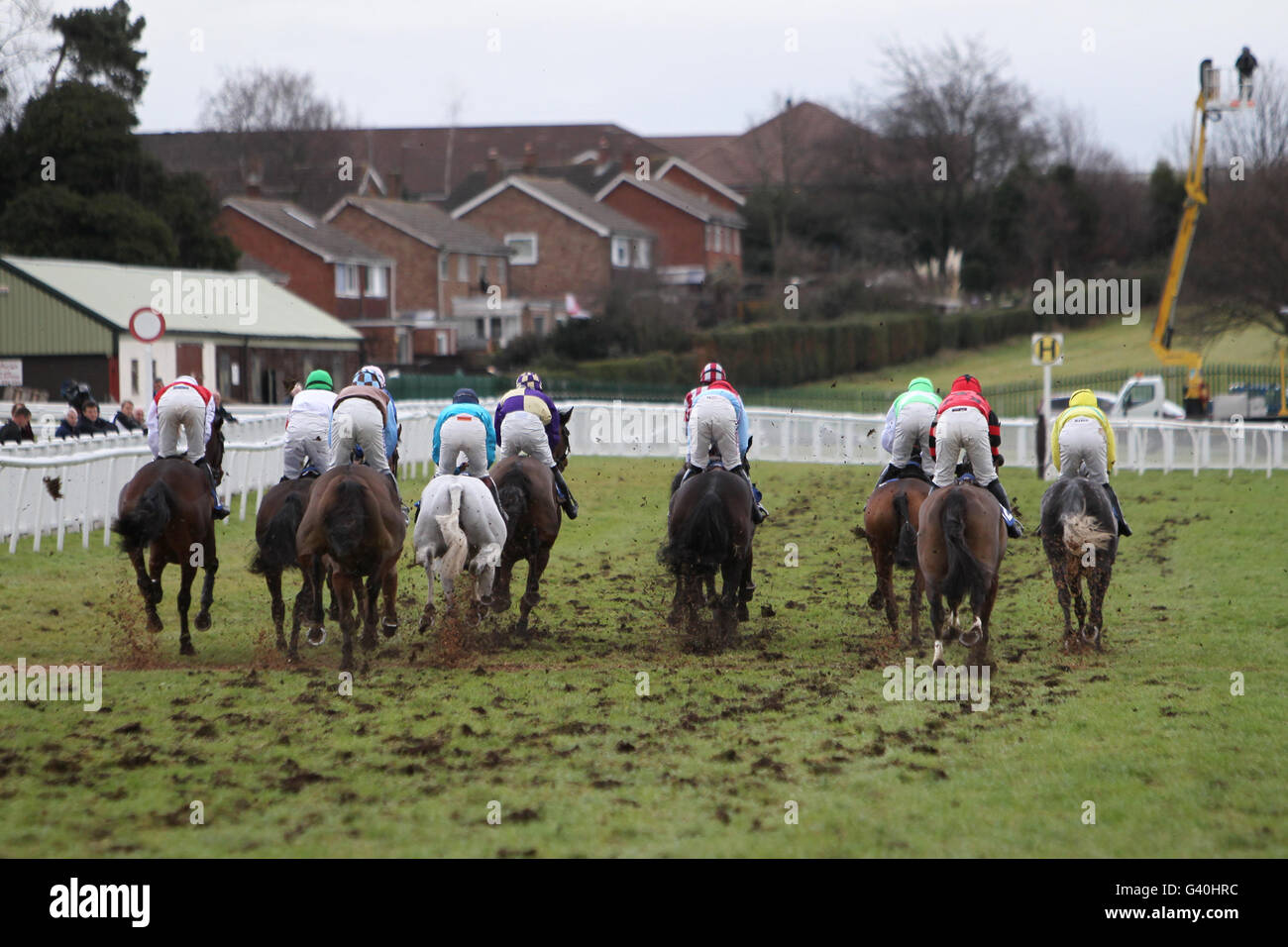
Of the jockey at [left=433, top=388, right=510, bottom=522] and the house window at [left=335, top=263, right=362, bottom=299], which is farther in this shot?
the house window at [left=335, top=263, right=362, bottom=299]

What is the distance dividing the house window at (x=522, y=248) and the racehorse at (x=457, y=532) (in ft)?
162

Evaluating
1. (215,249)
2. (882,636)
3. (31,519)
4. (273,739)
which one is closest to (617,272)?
(215,249)

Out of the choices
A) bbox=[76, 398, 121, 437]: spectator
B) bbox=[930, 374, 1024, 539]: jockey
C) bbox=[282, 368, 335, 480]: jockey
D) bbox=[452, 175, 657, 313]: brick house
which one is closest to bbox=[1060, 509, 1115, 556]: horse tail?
bbox=[930, 374, 1024, 539]: jockey

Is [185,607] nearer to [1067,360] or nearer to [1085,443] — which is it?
[1085,443]

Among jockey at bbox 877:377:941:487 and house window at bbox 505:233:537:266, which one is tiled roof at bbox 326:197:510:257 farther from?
jockey at bbox 877:377:941:487

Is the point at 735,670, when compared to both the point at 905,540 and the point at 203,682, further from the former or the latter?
the point at 203,682

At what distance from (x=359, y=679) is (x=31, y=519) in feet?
24.9

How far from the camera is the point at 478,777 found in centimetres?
667

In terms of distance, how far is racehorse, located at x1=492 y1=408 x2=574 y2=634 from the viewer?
11.0 metres

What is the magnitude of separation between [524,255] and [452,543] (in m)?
50.4

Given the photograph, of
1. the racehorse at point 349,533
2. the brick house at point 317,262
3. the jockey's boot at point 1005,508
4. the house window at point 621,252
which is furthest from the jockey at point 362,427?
the house window at point 621,252

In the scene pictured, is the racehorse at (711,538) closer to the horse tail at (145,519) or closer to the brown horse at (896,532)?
the brown horse at (896,532)

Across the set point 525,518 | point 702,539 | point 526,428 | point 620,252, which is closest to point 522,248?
point 620,252
